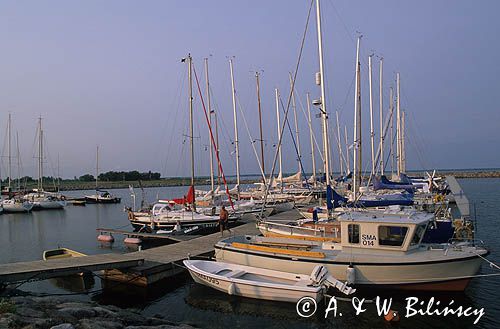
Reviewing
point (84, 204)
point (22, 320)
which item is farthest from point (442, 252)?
point (84, 204)

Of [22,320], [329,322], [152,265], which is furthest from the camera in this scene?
[152,265]

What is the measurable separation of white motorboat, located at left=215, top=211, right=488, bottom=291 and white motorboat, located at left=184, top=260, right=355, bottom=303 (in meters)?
0.35

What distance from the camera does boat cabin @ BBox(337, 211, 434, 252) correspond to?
40.7ft

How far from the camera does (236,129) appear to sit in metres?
33.8

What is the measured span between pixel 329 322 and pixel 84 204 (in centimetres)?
5729

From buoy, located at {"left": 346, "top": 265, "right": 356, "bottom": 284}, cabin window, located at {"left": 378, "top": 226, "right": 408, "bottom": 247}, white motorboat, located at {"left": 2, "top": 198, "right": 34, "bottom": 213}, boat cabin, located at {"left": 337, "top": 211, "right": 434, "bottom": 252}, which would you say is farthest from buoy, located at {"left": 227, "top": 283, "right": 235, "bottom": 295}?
white motorboat, located at {"left": 2, "top": 198, "right": 34, "bottom": 213}

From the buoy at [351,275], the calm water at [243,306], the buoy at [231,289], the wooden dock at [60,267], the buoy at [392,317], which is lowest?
the calm water at [243,306]

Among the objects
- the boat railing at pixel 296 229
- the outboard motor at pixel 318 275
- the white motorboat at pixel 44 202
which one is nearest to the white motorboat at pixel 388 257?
the outboard motor at pixel 318 275

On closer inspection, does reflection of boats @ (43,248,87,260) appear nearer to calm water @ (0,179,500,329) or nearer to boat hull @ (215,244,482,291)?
calm water @ (0,179,500,329)

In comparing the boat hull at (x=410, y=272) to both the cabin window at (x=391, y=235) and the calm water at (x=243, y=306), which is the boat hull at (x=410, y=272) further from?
the cabin window at (x=391, y=235)

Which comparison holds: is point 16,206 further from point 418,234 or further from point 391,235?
point 418,234

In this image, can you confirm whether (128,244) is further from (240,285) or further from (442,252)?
(442,252)

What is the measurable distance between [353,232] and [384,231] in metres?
0.97

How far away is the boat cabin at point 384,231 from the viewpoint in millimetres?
12406
